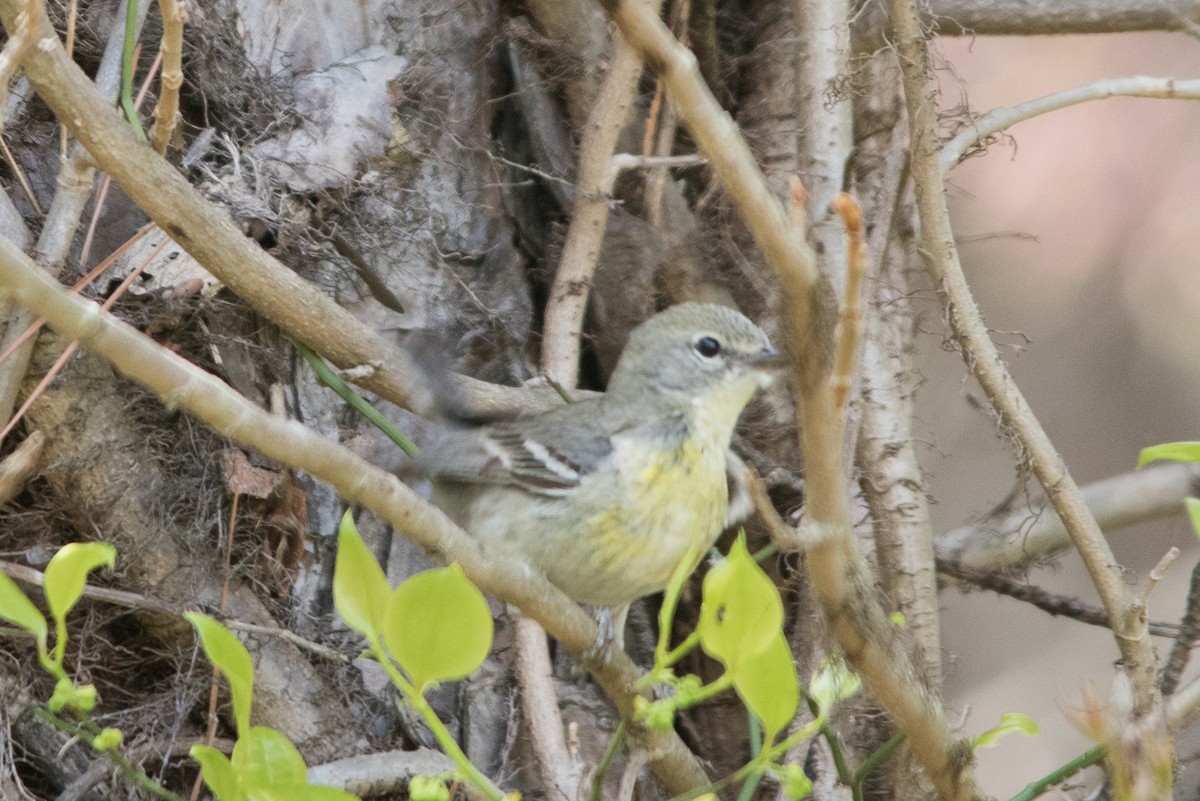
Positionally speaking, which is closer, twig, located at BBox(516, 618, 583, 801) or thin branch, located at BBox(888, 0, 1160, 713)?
thin branch, located at BBox(888, 0, 1160, 713)

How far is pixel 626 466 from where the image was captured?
69.2 inches

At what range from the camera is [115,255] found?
1951 mm

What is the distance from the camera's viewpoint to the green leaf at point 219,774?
93 cm

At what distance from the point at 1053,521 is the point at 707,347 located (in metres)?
0.80

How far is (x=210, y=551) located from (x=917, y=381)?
127 cm

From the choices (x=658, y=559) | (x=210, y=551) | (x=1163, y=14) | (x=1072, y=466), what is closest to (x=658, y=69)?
(x=658, y=559)

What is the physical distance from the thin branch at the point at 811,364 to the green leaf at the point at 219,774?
48 cm

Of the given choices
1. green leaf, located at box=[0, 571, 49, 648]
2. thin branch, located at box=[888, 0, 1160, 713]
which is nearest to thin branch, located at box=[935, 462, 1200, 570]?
thin branch, located at box=[888, 0, 1160, 713]

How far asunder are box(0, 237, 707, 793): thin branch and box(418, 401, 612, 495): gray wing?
0.42m

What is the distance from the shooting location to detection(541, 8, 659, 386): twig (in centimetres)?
221

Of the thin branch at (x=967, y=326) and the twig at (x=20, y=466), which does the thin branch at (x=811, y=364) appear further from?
the twig at (x=20, y=466)

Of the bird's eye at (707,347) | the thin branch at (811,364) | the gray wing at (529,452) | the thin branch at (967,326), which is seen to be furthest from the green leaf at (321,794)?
the thin branch at (967,326)

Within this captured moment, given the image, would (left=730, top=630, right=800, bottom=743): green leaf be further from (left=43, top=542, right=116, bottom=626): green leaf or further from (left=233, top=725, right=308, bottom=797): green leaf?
(left=43, top=542, right=116, bottom=626): green leaf

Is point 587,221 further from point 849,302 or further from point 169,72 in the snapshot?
point 849,302
